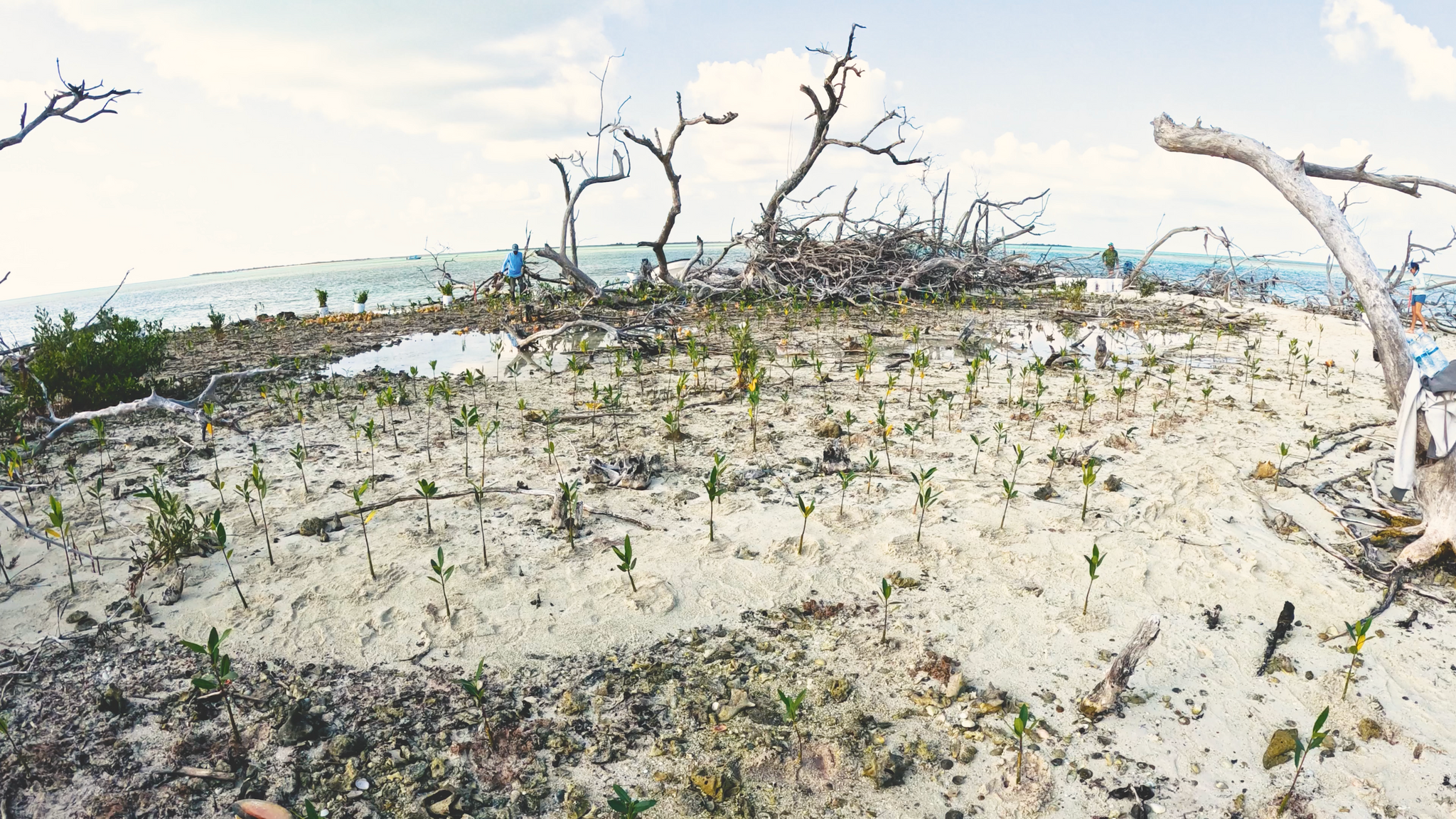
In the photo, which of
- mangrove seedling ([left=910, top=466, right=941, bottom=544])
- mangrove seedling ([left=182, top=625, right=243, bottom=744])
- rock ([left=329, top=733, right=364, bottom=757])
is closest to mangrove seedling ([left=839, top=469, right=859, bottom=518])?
mangrove seedling ([left=910, top=466, right=941, bottom=544])

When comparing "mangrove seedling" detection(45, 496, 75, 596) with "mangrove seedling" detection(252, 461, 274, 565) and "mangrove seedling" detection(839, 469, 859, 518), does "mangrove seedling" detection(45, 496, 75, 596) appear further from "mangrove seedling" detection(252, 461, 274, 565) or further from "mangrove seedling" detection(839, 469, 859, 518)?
"mangrove seedling" detection(839, 469, 859, 518)

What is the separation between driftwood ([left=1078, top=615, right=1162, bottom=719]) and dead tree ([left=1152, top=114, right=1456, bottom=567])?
5.93 ft

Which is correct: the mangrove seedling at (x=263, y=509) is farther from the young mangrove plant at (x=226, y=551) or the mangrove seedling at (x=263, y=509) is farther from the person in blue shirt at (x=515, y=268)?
the person in blue shirt at (x=515, y=268)

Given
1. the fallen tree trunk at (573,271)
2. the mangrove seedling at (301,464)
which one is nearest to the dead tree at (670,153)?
the fallen tree trunk at (573,271)

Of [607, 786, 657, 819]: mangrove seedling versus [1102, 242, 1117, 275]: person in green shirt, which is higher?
[1102, 242, 1117, 275]: person in green shirt

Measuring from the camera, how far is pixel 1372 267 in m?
3.87

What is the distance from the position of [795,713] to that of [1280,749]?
5.33 feet

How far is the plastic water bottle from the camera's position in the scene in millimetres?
3613

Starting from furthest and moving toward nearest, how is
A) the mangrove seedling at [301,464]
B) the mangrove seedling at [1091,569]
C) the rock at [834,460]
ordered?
the rock at [834,460]
the mangrove seedling at [301,464]
the mangrove seedling at [1091,569]

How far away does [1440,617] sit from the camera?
3.21 m

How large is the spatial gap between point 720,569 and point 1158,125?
159 inches

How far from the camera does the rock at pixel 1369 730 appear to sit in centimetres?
250

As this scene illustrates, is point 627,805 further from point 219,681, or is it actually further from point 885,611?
point 219,681

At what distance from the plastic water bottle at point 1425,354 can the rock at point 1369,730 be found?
80.8 inches
